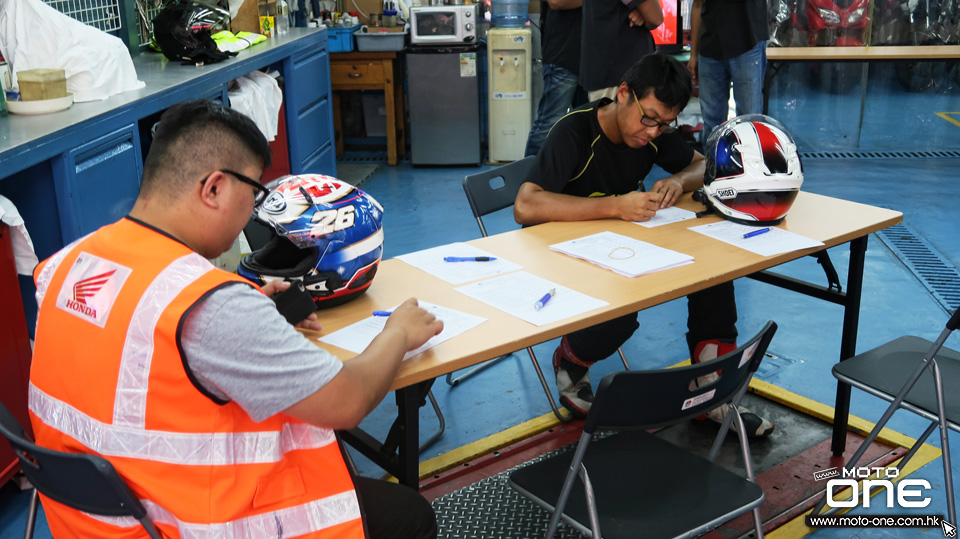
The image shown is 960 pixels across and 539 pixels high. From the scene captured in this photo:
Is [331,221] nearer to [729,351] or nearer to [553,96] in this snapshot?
[729,351]

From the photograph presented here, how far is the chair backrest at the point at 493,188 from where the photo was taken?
3.11 m

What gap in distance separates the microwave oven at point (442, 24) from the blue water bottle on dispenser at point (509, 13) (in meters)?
0.33

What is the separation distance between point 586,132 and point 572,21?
2.51 m

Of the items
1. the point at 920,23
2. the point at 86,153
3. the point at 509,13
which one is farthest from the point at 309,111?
the point at 920,23

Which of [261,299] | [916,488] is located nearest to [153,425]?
[261,299]

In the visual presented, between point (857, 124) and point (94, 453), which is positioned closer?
point (94, 453)

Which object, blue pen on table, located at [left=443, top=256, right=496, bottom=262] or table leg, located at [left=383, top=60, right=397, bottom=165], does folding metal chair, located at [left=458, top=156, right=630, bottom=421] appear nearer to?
blue pen on table, located at [left=443, top=256, right=496, bottom=262]

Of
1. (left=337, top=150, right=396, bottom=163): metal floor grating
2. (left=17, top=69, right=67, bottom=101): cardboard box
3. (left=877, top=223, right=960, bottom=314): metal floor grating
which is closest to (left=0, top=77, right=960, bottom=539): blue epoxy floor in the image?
(left=877, top=223, right=960, bottom=314): metal floor grating

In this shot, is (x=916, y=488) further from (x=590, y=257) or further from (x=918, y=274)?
(x=918, y=274)

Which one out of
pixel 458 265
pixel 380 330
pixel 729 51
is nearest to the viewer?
pixel 380 330

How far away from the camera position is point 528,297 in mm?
2051

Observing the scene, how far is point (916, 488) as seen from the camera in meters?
2.59

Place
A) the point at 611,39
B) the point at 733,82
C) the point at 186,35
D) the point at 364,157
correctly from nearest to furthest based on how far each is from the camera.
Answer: the point at 186,35 < the point at 611,39 < the point at 733,82 < the point at 364,157

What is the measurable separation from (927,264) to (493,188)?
8.21 ft
